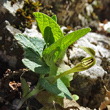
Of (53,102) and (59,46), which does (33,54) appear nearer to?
(59,46)

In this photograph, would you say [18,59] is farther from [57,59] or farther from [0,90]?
[57,59]

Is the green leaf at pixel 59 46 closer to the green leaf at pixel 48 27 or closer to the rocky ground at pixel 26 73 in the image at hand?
the green leaf at pixel 48 27

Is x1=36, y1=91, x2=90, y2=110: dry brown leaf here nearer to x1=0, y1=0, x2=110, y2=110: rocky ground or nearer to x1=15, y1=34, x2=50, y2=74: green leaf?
x1=0, y1=0, x2=110, y2=110: rocky ground

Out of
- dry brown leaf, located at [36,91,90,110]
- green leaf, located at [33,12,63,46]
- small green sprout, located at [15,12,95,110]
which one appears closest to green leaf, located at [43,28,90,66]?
small green sprout, located at [15,12,95,110]

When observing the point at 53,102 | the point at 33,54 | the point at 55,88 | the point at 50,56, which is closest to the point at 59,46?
the point at 50,56

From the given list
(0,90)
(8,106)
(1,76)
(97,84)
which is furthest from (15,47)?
(97,84)

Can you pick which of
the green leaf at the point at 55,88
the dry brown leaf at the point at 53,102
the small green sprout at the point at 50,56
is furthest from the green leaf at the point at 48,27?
the dry brown leaf at the point at 53,102
